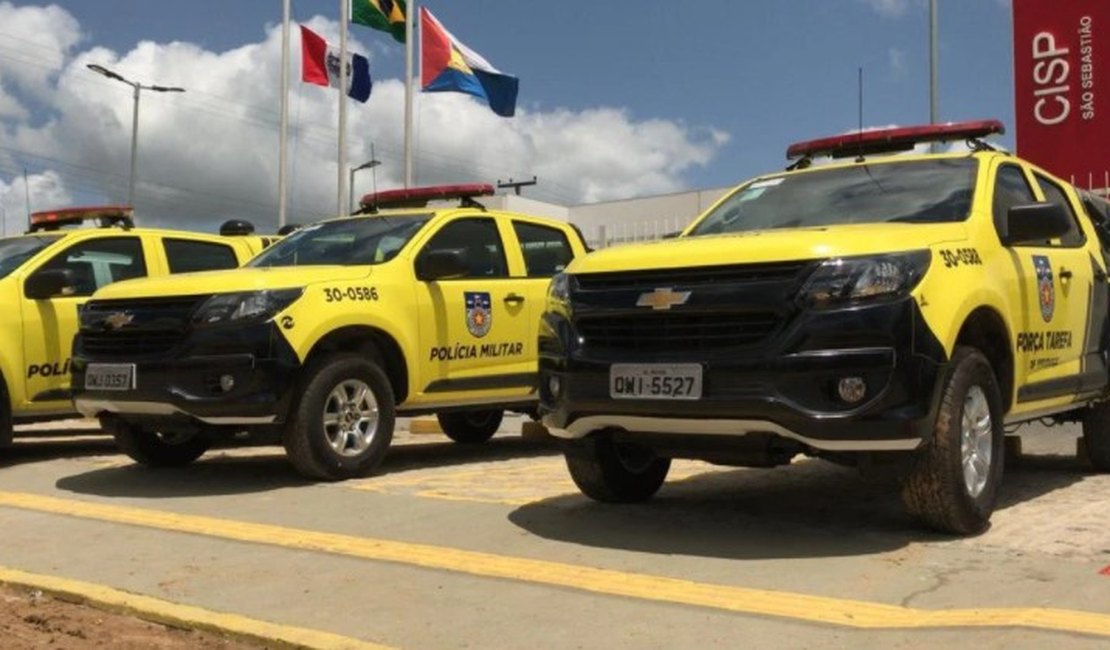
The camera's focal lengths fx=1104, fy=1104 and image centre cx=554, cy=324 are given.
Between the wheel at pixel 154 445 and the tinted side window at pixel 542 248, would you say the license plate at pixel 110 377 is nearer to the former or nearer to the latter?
the wheel at pixel 154 445

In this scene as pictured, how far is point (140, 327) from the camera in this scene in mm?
6812

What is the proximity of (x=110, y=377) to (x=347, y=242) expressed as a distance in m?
1.87

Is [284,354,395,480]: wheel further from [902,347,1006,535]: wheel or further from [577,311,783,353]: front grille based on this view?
[902,347,1006,535]: wheel

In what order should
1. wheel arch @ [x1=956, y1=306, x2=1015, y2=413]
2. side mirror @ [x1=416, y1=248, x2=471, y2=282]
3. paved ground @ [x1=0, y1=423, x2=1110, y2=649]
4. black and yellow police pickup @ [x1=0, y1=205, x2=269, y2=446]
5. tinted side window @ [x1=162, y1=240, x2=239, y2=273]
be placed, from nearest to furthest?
paved ground @ [x1=0, y1=423, x2=1110, y2=649], wheel arch @ [x1=956, y1=306, x2=1015, y2=413], side mirror @ [x1=416, y1=248, x2=471, y2=282], black and yellow police pickup @ [x1=0, y1=205, x2=269, y2=446], tinted side window @ [x1=162, y1=240, x2=239, y2=273]

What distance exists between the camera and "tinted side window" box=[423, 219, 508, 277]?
8.00 m

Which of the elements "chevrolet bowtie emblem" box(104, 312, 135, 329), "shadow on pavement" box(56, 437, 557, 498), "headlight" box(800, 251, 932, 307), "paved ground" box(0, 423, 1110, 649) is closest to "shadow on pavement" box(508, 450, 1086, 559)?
"paved ground" box(0, 423, 1110, 649)

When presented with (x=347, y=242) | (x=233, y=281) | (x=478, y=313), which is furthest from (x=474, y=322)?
(x=233, y=281)

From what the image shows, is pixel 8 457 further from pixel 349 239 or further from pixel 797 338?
pixel 797 338

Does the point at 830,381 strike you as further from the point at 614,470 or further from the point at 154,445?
the point at 154,445

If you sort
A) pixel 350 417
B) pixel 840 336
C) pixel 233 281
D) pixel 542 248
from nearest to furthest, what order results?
pixel 840 336
pixel 233 281
pixel 350 417
pixel 542 248

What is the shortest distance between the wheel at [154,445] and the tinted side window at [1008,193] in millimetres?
5331

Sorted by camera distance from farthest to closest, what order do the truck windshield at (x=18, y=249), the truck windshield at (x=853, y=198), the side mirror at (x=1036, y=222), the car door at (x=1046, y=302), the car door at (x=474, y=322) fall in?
the truck windshield at (x=18, y=249) → the car door at (x=474, y=322) → the car door at (x=1046, y=302) → the truck windshield at (x=853, y=198) → the side mirror at (x=1036, y=222)

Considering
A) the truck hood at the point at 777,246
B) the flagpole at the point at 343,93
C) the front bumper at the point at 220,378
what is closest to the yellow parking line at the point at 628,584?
the front bumper at the point at 220,378

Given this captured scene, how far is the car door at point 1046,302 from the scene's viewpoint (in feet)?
18.4
